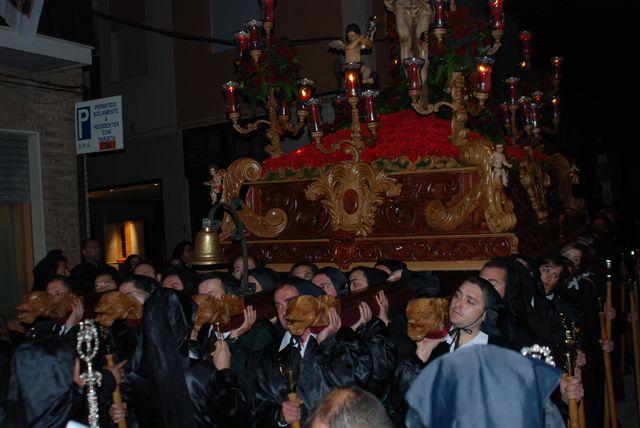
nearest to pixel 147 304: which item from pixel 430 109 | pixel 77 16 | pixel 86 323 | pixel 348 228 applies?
pixel 86 323

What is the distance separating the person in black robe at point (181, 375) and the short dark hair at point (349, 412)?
1581 mm

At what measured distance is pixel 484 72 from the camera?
6.13m

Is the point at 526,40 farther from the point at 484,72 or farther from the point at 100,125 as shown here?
the point at 100,125

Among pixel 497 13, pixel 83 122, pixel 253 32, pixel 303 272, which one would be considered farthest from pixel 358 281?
pixel 83 122

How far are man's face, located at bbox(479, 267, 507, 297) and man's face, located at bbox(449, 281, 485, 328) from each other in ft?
2.23

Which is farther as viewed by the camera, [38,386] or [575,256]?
[575,256]

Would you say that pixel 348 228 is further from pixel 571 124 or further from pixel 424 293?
pixel 571 124

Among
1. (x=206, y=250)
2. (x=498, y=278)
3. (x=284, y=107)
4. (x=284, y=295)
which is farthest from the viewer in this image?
(x=284, y=107)

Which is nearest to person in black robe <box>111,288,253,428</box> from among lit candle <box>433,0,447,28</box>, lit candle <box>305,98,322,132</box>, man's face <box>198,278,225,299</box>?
man's face <box>198,278,225,299</box>

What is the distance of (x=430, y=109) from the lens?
6.62 metres

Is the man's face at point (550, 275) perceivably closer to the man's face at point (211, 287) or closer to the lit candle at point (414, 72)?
the lit candle at point (414, 72)

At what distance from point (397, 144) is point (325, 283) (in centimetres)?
259

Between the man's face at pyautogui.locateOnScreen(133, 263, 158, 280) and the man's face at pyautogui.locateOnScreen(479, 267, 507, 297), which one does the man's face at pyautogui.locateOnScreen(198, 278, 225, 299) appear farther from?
the man's face at pyautogui.locateOnScreen(133, 263, 158, 280)

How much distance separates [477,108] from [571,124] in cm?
1356
